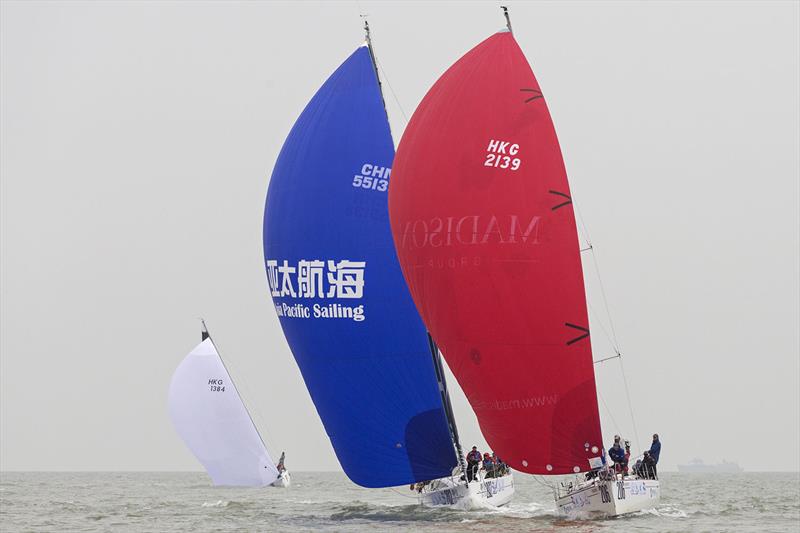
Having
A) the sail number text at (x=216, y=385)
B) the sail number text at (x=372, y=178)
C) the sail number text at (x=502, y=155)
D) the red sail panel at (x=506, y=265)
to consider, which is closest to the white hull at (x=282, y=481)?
the sail number text at (x=216, y=385)

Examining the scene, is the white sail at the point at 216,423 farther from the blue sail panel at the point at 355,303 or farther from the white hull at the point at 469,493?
the white hull at the point at 469,493

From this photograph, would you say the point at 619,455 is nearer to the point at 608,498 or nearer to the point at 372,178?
the point at 608,498

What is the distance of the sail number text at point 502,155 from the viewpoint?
2417cm

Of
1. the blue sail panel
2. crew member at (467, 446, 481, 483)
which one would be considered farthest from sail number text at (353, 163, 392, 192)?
crew member at (467, 446, 481, 483)

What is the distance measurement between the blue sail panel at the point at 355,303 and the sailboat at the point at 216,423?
17942 millimetres

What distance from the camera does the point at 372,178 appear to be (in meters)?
28.7

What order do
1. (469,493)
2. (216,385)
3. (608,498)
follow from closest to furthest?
(608,498) → (469,493) → (216,385)

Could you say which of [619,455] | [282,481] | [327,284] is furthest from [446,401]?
[282,481]

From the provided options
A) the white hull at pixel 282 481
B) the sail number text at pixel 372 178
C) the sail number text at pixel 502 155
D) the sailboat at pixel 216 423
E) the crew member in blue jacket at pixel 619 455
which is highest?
the sail number text at pixel 372 178

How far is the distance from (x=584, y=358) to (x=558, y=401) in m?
0.96

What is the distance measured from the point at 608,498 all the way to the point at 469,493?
Answer: 180 inches

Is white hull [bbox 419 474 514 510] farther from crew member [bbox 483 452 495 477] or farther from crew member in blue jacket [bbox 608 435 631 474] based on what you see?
crew member in blue jacket [bbox 608 435 631 474]

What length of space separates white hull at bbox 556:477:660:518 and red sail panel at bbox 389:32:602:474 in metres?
0.68

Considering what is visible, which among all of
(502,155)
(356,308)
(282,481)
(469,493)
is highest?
(502,155)
